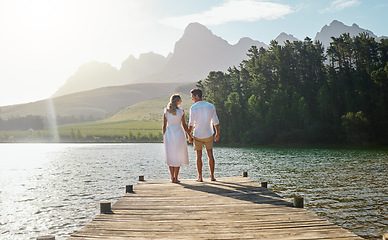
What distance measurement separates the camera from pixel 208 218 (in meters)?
7.60

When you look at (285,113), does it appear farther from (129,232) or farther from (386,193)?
(129,232)

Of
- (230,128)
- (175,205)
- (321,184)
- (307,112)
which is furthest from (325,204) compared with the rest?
(230,128)

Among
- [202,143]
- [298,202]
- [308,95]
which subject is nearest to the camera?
[298,202]

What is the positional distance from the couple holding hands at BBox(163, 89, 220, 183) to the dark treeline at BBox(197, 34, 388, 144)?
75375mm

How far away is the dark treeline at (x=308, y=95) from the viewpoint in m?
81.8

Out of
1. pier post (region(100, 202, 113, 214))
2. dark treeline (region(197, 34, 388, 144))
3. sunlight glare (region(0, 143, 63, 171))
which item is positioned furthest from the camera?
dark treeline (region(197, 34, 388, 144))

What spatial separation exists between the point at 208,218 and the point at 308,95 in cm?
9572

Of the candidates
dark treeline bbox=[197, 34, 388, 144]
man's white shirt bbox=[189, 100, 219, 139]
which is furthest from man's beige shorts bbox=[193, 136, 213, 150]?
dark treeline bbox=[197, 34, 388, 144]

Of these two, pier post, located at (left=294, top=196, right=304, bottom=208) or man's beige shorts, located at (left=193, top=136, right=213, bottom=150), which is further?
man's beige shorts, located at (left=193, top=136, right=213, bottom=150)

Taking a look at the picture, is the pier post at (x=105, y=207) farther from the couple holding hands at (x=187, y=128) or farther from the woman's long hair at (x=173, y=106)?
the woman's long hair at (x=173, y=106)

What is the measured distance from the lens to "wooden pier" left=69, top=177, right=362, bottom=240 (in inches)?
250

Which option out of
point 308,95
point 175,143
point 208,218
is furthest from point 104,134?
point 208,218

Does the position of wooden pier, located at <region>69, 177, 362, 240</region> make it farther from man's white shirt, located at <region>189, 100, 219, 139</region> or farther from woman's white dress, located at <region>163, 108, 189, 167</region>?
man's white shirt, located at <region>189, 100, 219, 139</region>

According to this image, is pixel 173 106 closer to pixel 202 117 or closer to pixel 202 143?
pixel 202 117
